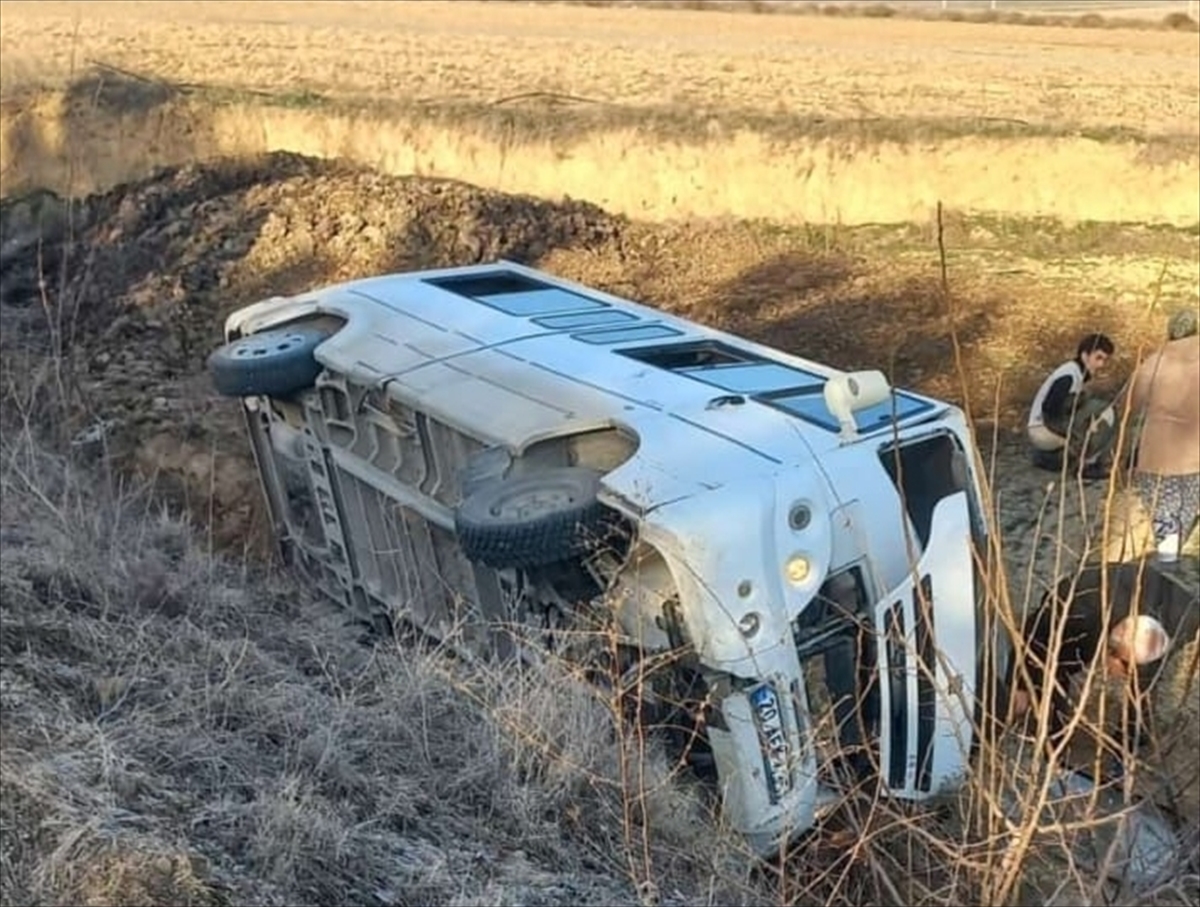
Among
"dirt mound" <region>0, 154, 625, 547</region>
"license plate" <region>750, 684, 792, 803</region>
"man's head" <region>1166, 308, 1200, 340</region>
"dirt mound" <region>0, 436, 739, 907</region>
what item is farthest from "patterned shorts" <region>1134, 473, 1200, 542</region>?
"dirt mound" <region>0, 154, 625, 547</region>

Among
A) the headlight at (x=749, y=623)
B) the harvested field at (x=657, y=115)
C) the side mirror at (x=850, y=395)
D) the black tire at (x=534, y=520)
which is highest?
the side mirror at (x=850, y=395)

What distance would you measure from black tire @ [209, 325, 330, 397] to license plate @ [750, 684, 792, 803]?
104 inches

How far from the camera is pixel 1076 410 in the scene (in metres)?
7.47

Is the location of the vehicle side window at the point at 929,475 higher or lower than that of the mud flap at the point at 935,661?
higher

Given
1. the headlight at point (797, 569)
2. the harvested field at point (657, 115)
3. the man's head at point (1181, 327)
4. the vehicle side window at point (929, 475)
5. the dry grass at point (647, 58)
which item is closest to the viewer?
the headlight at point (797, 569)

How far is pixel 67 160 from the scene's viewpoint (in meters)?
14.4

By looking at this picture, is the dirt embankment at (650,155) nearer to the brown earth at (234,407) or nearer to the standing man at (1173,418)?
the brown earth at (234,407)

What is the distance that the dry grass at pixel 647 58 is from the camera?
14.3 meters

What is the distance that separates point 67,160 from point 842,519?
11.4 m

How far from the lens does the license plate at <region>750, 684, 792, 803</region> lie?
15.3 feet

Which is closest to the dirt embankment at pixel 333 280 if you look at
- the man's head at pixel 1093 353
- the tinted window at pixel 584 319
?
the man's head at pixel 1093 353

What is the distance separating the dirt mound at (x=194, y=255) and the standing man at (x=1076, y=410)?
444cm

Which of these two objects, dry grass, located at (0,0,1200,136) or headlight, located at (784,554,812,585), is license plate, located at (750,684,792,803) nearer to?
headlight, located at (784,554,812,585)

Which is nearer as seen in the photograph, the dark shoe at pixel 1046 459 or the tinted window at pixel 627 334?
the tinted window at pixel 627 334
